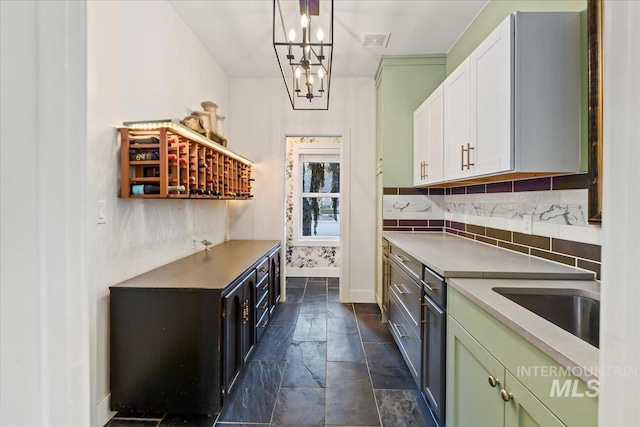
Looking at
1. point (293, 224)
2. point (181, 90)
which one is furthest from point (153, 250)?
point (293, 224)

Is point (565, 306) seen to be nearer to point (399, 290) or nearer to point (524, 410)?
point (524, 410)

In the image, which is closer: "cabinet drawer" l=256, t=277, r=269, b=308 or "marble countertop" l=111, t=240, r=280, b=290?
"marble countertop" l=111, t=240, r=280, b=290

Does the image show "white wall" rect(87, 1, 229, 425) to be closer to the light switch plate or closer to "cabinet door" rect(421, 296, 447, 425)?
the light switch plate

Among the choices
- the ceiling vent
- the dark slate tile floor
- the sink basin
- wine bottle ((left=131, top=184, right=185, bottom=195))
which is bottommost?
the dark slate tile floor

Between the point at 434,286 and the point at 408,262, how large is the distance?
1.61 feet

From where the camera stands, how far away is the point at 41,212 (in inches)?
14.0

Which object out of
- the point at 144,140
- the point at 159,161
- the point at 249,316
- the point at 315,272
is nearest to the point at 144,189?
the point at 159,161

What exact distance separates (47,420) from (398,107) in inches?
132

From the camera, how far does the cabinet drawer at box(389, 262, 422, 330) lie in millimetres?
1843

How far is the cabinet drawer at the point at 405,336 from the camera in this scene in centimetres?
186

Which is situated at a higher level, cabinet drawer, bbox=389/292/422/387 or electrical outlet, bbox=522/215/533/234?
electrical outlet, bbox=522/215/533/234

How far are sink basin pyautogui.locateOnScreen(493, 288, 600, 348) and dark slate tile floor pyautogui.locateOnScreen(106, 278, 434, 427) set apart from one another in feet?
3.20

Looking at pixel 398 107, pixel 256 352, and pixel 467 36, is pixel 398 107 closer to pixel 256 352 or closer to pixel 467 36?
pixel 467 36

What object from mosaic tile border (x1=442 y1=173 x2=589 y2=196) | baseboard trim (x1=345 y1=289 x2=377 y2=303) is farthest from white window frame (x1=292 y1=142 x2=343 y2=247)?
mosaic tile border (x1=442 y1=173 x2=589 y2=196)
